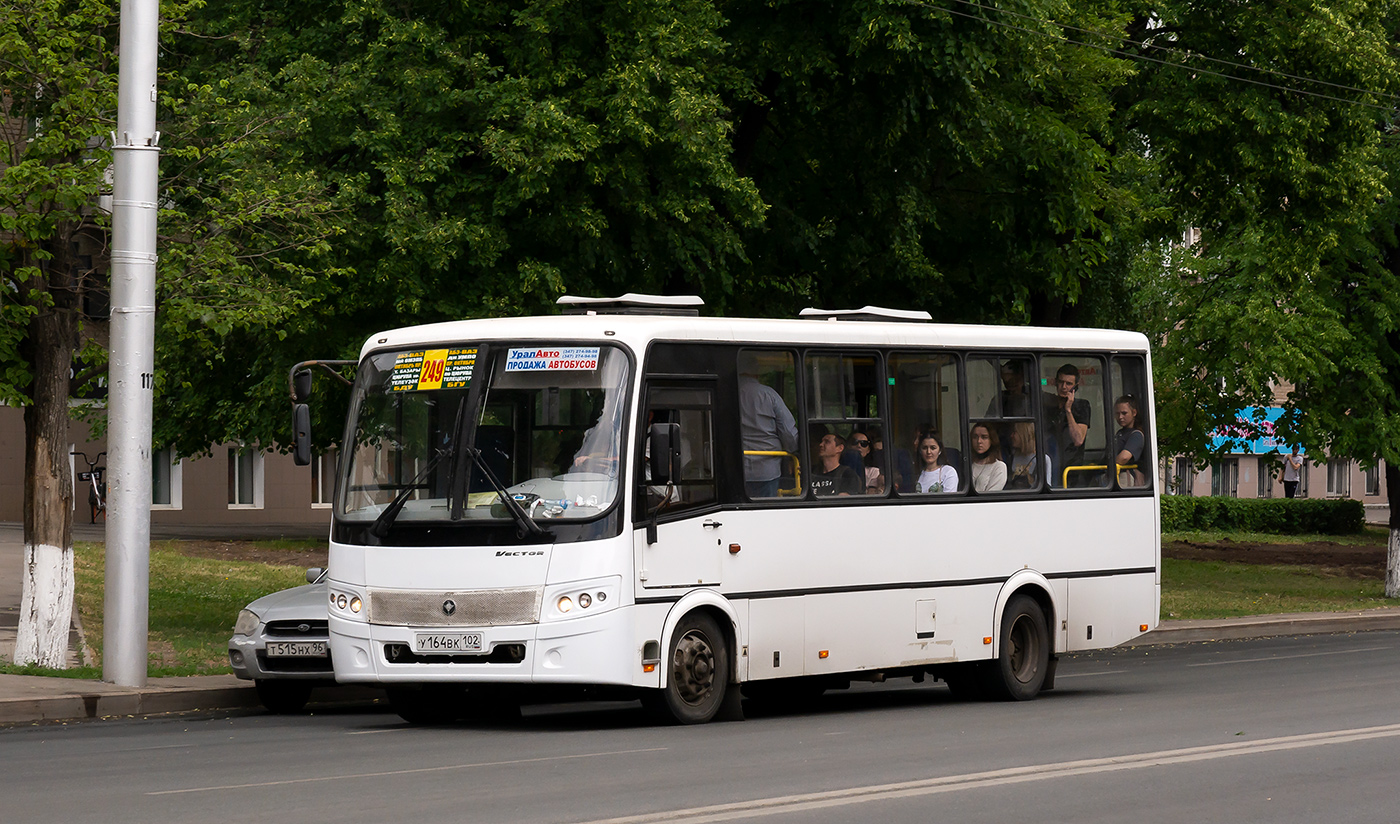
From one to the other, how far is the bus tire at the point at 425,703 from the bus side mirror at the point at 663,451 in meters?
2.35

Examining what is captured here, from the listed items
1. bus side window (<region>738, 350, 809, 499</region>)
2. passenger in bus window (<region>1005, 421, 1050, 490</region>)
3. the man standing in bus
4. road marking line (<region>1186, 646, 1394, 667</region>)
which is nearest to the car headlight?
bus side window (<region>738, 350, 809, 499</region>)

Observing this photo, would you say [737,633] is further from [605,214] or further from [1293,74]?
[1293,74]

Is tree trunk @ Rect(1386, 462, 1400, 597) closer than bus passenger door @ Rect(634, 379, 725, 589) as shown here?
No

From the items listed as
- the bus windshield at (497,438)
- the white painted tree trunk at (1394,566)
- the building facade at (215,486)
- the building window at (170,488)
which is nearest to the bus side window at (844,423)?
the bus windshield at (497,438)

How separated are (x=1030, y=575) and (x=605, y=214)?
6.59 metres

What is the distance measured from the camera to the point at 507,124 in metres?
19.1

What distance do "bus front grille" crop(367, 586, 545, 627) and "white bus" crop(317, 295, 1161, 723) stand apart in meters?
0.02

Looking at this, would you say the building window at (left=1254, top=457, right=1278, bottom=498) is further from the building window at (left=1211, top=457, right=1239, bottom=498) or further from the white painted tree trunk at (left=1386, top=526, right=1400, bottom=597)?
the white painted tree trunk at (left=1386, top=526, right=1400, bottom=597)

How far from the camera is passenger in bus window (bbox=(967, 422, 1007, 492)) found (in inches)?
616

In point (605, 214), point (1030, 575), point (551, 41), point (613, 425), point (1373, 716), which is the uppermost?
point (551, 41)

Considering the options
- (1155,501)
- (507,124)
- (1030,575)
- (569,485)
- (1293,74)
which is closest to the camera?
(569,485)

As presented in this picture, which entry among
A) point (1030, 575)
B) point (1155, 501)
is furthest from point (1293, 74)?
point (1030, 575)

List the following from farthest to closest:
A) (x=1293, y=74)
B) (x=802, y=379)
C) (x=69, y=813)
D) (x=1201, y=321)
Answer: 1. (x=1201, y=321)
2. (x=1293, y=74)
3. (x=802, y=379)
4. (x=69, y=813)

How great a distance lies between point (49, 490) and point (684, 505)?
7.04m
